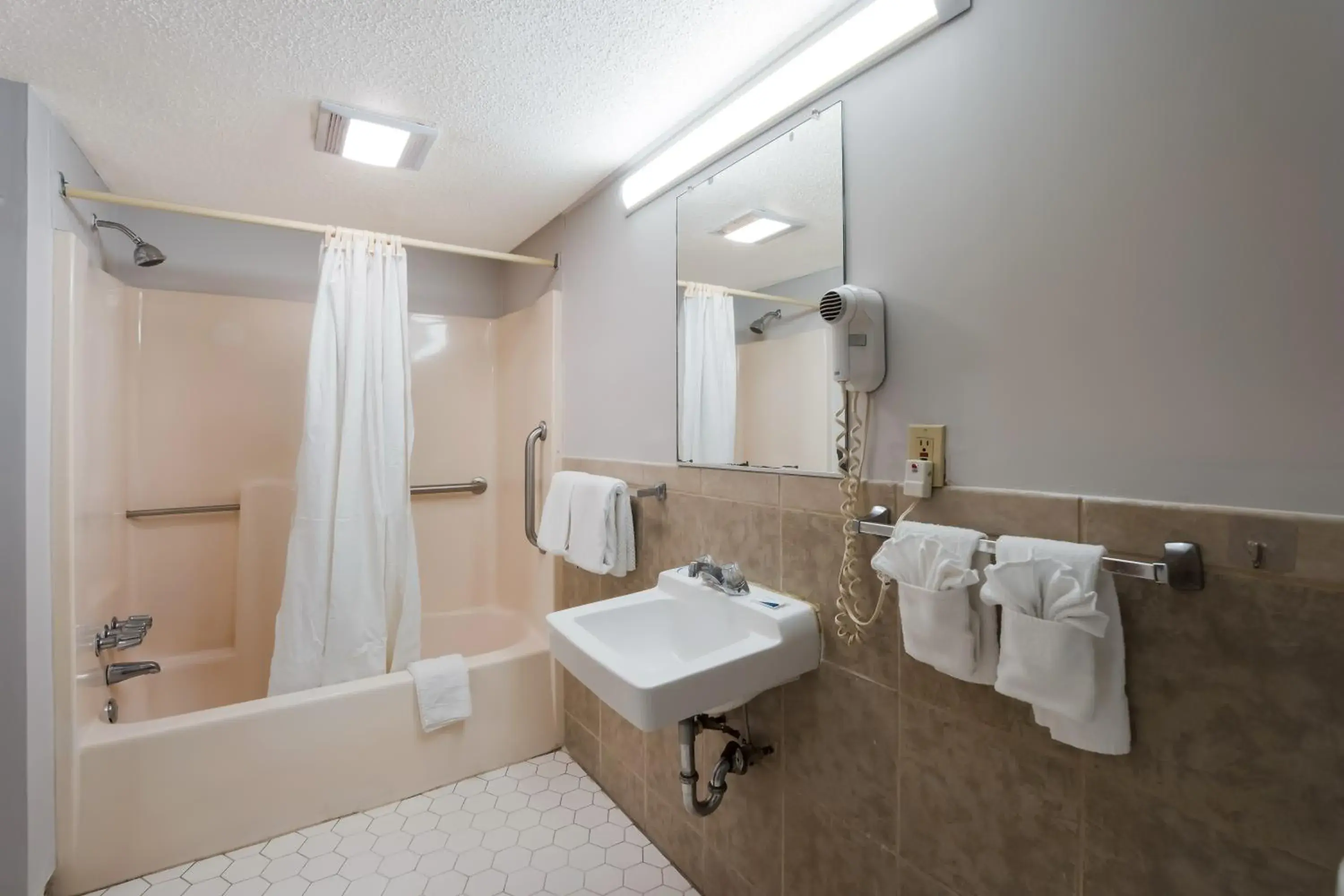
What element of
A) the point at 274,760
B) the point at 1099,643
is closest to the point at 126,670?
the point at 274,760

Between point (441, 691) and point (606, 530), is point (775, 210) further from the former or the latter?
point (441, 691)

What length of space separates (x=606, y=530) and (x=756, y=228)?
98 cm

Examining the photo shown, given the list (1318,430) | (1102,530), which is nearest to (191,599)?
(1102,530)

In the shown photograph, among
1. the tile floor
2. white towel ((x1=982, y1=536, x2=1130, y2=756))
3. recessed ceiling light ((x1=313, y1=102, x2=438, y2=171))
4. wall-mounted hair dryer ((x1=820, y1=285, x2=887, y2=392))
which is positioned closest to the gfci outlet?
wall-mounted hair dryer ((x1=820, y1=285, x2=887, y2=392))

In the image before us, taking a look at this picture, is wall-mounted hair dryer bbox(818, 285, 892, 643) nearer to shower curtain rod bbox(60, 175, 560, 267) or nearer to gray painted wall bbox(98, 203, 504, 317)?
shower curtain rod bbox(60, 175, 560, 267)

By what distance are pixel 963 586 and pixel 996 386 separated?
0.34 metres

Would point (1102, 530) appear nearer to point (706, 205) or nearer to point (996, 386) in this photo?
point (996, 386)

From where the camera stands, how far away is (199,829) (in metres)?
1.77

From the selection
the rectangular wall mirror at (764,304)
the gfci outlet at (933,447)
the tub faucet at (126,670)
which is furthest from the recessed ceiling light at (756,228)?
the tub faucet at (126,670)

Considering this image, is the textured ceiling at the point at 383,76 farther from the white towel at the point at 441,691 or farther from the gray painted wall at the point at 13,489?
the white towel at the point at 441,691

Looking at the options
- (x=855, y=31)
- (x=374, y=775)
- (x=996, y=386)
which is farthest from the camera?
(x=374, y=775)

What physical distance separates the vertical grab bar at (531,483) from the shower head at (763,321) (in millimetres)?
1225

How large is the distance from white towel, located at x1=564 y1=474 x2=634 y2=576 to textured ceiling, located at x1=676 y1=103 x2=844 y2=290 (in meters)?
0.70

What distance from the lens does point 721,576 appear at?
4.88ft
